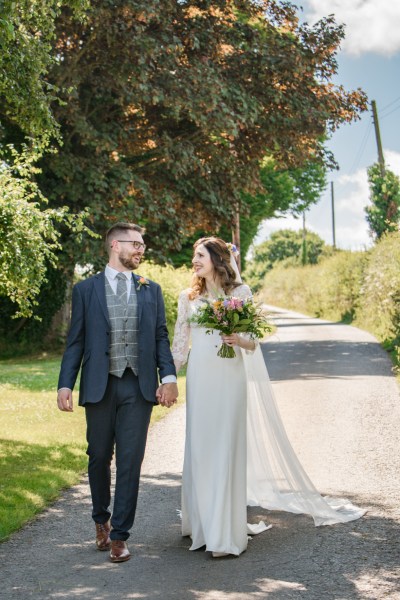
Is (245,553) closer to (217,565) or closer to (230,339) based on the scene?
(217,565)

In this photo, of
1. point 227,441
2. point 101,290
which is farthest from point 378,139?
point 101,290

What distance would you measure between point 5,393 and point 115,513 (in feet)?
35.6

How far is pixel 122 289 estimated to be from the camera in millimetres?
5840

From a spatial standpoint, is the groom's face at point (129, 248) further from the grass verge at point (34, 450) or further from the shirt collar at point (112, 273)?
→ the grass verge at point (34, 450)

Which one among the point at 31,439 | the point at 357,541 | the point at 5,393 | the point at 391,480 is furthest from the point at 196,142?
the point at 357,541

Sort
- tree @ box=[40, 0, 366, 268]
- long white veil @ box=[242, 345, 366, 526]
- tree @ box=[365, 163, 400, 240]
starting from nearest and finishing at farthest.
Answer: long white veil @ box=[242, 345, 366, 526] → tree @ box=[40, 0, 366, 268] → tree @ box=[365, 163, 400, 240]

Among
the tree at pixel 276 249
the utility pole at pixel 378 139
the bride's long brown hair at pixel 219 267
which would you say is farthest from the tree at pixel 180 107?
the tree at pixel 276 249

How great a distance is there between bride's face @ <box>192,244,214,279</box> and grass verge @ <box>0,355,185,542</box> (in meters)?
2.51

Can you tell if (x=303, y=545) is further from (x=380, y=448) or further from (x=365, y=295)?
(x=365, y=295)

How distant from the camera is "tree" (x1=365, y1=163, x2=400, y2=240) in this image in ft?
136

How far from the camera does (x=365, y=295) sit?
1288 inches

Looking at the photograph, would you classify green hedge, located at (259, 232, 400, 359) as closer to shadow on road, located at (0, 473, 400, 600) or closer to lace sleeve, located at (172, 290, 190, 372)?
lace sleeve, located at (172, 290, 190, 372)

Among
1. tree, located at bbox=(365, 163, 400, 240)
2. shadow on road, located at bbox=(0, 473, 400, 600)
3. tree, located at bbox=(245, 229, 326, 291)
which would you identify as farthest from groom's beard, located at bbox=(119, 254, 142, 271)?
tree, located at bbox=(245, 229, 326, 291)

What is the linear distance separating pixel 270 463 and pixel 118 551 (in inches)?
72.5
